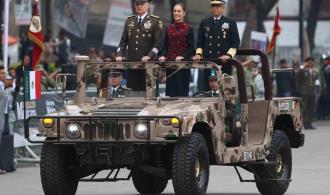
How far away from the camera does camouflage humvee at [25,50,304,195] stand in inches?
572

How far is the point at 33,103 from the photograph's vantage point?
908 inches

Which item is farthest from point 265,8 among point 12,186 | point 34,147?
point 12,186

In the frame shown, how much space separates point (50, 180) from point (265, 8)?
2761cm

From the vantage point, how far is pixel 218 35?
16844mm

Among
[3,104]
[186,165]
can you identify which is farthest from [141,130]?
[3,104]

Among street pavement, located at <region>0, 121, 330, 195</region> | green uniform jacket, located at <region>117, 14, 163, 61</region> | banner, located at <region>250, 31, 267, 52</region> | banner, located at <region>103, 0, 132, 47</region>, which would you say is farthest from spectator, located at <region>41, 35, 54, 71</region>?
green uniform jacket, located at <region>117, 14, 163, 61</region>

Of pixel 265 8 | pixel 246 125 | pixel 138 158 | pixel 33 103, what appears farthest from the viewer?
pixel 265 8

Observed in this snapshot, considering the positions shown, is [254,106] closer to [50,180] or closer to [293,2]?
[50,180]

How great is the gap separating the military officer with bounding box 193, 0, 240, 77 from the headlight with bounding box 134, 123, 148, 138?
2.40 m

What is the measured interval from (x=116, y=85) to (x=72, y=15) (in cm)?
1853

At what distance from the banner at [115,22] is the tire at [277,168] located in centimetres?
1717

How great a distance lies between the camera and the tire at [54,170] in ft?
49.0

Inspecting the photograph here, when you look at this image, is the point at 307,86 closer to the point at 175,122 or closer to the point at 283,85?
the point at 283,85

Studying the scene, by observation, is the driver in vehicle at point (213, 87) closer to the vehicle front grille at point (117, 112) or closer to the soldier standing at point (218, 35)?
the soldier standing at point (218, 35)
